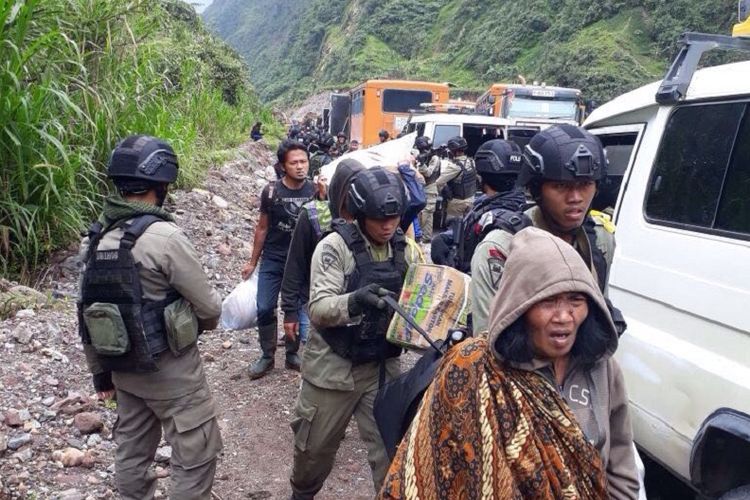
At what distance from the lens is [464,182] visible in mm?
8828

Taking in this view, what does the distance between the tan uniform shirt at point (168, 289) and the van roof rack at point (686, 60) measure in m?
2.03

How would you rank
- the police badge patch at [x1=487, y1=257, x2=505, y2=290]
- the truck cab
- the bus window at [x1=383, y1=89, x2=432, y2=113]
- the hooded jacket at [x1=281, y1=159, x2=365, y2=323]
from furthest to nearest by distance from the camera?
1. the bus window at [x1=383, y1=89, x2=432, y2=113]
2. the truck cab
3. the hooded jacket at [x1=281, y1=159, x2=365, y2=323]
4. the police badge patch at [x1=487, y1=257, x2=505, y2=290]

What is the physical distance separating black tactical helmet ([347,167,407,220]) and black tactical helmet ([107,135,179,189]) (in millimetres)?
746

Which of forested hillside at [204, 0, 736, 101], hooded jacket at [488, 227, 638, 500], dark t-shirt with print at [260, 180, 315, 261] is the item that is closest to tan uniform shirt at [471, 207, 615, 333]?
hooded jacket at [488, 227, 638, 500]

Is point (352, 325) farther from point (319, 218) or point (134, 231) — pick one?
point (319, 218)

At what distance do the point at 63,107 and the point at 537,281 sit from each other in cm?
489

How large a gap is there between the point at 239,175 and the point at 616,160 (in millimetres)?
9838

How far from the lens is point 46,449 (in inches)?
139

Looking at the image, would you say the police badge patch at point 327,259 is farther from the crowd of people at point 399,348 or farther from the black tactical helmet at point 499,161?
the black tactical helmet at point 499,161

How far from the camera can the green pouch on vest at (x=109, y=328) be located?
2467mm

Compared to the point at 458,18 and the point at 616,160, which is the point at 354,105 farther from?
the point at 458,18

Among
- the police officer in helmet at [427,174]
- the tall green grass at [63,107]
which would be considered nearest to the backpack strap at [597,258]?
the tall green grass at [63,107]

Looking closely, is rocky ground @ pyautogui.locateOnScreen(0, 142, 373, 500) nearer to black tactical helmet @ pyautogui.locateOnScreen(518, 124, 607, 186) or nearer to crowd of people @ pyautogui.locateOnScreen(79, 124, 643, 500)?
crowd of people @ pyautogui.locateOnScreen(79, 124, 643, 500)

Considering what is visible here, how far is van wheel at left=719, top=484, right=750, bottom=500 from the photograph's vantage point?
209 cm
